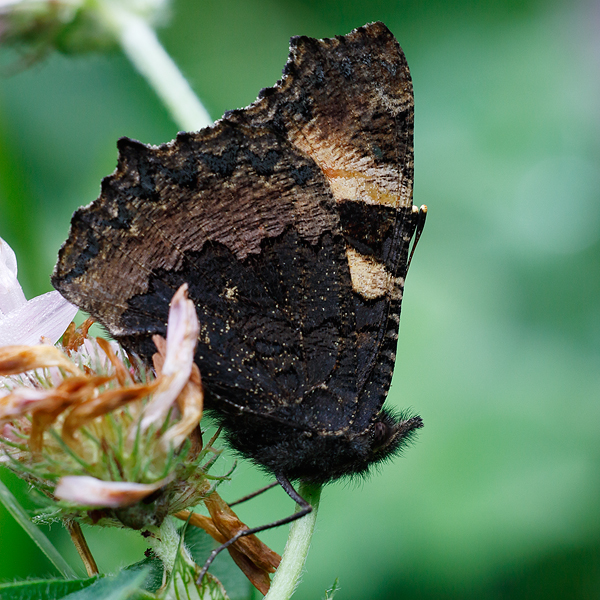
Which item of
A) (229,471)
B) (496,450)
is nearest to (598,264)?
(496,450)

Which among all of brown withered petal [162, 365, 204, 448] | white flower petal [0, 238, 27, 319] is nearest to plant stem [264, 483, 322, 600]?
brown withered petal [162, 365, 204, 448]

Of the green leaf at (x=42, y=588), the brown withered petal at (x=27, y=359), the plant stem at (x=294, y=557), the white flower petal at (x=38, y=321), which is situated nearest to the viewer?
the green leaf at (x=42, y=588)

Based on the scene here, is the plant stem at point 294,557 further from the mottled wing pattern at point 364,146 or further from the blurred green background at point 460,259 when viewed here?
the blurred green background at point 460,259

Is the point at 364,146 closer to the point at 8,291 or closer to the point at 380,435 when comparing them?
the point at 380,435

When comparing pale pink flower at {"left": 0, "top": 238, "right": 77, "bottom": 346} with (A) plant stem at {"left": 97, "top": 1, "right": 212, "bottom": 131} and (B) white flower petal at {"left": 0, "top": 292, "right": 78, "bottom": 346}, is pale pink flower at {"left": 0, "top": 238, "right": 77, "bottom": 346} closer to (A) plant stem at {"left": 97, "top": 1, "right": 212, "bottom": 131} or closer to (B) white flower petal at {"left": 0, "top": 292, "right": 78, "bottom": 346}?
(B) white flower petal at {"left": 0, "top": 292, "right": 78, "bottom": 346}

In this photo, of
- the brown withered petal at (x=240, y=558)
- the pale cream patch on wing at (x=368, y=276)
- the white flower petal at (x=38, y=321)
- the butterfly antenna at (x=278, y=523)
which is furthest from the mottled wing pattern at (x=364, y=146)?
the white flower petal at (x=38, y=321)

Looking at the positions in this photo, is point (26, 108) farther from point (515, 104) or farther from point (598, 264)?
point (598, 264)

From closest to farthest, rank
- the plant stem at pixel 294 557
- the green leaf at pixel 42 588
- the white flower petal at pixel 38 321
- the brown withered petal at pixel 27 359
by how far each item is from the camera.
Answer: the green leaf at pixel 42 588
the brown withered petal at pixel 27 359
the plant stem at pixel 294 557
the white flower petal at pixel 38 321

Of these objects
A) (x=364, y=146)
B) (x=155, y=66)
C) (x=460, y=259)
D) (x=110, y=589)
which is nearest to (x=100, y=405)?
(x=110, y=589)
